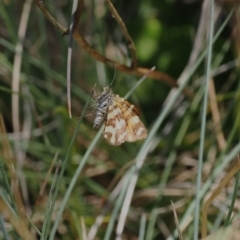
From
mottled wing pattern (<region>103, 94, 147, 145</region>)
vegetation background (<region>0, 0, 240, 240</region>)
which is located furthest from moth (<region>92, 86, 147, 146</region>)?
vegetation background (<region>0, 0, 240, 240</region>)

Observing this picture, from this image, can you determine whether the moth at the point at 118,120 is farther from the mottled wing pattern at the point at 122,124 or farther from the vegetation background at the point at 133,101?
the vegetation background at the point at 133,101

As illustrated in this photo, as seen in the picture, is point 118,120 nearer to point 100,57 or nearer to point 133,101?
point 100,57

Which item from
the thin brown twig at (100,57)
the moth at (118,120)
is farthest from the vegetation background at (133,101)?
the moth at (118,120)

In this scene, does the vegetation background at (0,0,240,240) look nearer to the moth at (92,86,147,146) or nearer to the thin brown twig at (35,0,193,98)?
the thin brown twig at (35,0,193,98)

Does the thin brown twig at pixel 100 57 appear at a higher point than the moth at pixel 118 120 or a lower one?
higher

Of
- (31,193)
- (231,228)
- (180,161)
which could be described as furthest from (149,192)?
(231,228)

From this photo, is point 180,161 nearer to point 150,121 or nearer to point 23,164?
point 150,121

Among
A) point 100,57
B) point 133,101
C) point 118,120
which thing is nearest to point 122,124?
point 118,120
